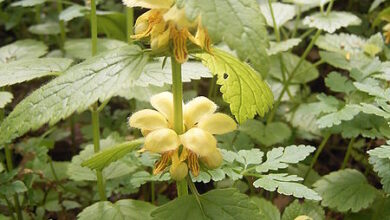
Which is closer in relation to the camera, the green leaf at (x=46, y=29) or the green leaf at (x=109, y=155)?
the green leaf at (x=109, y=155)

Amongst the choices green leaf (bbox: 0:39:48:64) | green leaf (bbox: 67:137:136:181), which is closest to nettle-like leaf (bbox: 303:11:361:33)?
green leaf (bbox: 67:137:136:181)

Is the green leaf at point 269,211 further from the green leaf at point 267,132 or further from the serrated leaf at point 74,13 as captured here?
the serrated leaf at point 74,13

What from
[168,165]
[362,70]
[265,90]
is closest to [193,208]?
[168,165]

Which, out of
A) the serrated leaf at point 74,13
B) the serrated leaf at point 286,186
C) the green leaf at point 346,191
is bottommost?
the green leaf at point 346,191

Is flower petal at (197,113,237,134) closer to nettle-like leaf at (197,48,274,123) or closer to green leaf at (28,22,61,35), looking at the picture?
nettle-like leaf at (197,48,274,123)

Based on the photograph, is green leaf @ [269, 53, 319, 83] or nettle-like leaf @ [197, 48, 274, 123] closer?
nettle-like leaf @ [197, 48, 274, 123]

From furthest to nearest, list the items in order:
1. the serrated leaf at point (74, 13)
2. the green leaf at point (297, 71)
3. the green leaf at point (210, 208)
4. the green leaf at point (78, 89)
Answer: the green leaf at point (297, 71), the serrated leaf at point (74, 13), the green leaf at point (210, 208), the green leaf at point (78, 89)

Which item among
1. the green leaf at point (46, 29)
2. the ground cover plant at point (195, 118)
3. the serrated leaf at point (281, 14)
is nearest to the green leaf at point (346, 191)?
the ground cover plant at point (195, 118)
